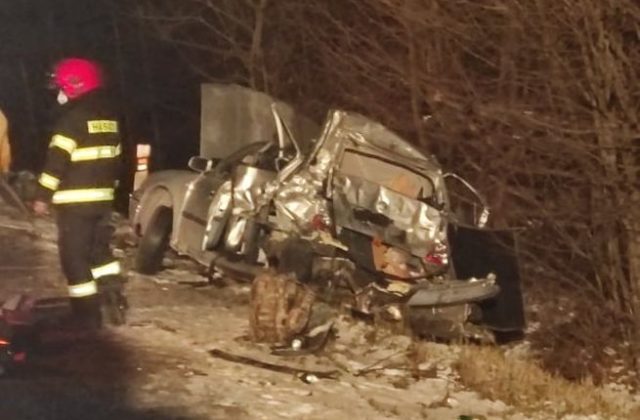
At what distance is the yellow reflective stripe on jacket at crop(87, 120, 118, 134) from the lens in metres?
9.02

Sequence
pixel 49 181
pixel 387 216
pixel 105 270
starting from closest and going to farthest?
pixel 49 181
pixel 105 270
pixel 387 216

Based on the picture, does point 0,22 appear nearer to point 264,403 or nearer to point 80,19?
point 80,19

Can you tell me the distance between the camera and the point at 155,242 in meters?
12.7

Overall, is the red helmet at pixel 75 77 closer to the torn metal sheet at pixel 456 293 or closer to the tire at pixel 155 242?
the torn metal sheet at pixel 456 293

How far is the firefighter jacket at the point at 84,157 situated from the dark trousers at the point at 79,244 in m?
0.08

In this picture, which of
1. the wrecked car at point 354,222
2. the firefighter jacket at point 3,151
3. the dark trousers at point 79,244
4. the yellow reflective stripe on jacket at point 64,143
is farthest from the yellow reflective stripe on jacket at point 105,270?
the wrecked car at point 354,222

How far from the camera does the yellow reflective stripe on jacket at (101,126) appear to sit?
9016 millimetres

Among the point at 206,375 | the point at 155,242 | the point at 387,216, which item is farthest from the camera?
the point at 155,242

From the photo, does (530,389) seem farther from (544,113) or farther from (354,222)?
(354,222)

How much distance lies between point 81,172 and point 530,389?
3413 mm

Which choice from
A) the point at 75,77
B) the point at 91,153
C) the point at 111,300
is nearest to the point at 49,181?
the point at 91,153

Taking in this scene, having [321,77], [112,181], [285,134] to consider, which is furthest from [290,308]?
[321,77]

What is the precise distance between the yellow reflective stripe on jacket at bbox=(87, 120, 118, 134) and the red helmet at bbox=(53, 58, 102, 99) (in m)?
0.22

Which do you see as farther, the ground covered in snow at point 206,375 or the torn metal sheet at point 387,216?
the torn metal sheet at point 387,216
